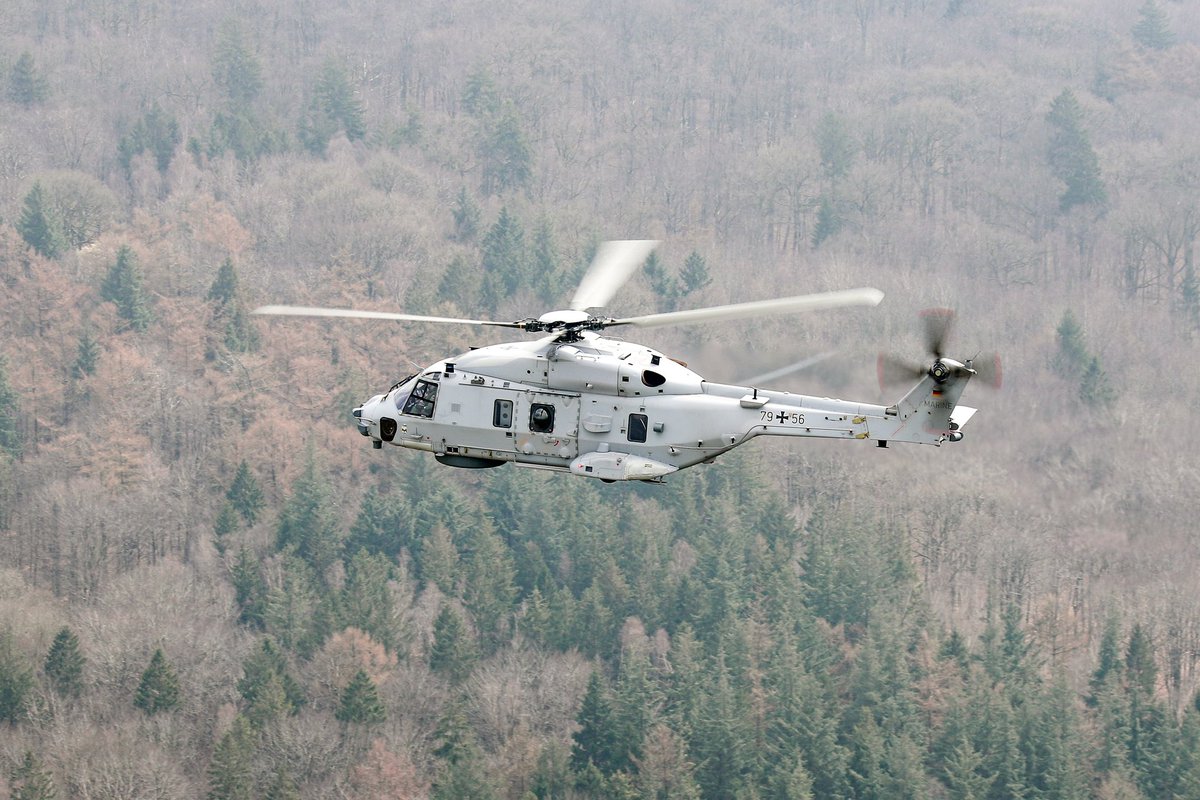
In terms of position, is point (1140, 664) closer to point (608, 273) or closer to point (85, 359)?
point (85, 359)

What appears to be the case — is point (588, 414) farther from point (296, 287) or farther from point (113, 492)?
point (296, 287)

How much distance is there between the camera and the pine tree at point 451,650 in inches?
4906

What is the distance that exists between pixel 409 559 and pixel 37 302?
4306cm

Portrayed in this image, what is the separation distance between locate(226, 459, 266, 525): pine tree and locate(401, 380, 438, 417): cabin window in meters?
94.3

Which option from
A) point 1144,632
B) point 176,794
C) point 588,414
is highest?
point 588,414

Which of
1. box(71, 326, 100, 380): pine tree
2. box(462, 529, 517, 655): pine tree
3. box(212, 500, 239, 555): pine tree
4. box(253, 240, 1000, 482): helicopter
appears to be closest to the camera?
box(253, 240, 1000, 482): helicopter

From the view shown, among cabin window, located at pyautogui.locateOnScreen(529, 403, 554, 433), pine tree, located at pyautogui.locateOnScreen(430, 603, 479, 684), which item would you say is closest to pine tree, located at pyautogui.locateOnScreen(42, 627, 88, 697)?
pine tree, located at pyautogui.locateOnScreen(430, 603, 479, 684)

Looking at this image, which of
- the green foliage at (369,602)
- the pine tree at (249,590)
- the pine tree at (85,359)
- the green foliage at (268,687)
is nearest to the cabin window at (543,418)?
the green foliage at (268,687)

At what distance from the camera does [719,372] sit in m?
48.9

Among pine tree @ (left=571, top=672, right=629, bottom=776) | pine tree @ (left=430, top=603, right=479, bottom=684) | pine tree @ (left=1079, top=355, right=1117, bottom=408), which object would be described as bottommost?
pine tree @ (left=571, top=672, right=629, bottom=776)

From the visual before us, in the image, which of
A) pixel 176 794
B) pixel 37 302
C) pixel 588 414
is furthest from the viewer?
pixel 37 302

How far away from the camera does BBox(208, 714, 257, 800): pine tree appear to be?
4405 inches

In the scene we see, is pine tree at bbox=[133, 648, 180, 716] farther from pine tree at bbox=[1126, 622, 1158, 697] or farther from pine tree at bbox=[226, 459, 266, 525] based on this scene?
pine tree at bbox=[1126, 622, 1158, 697]

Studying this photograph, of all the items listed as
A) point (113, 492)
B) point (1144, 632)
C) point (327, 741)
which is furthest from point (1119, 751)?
point (113, 492)
